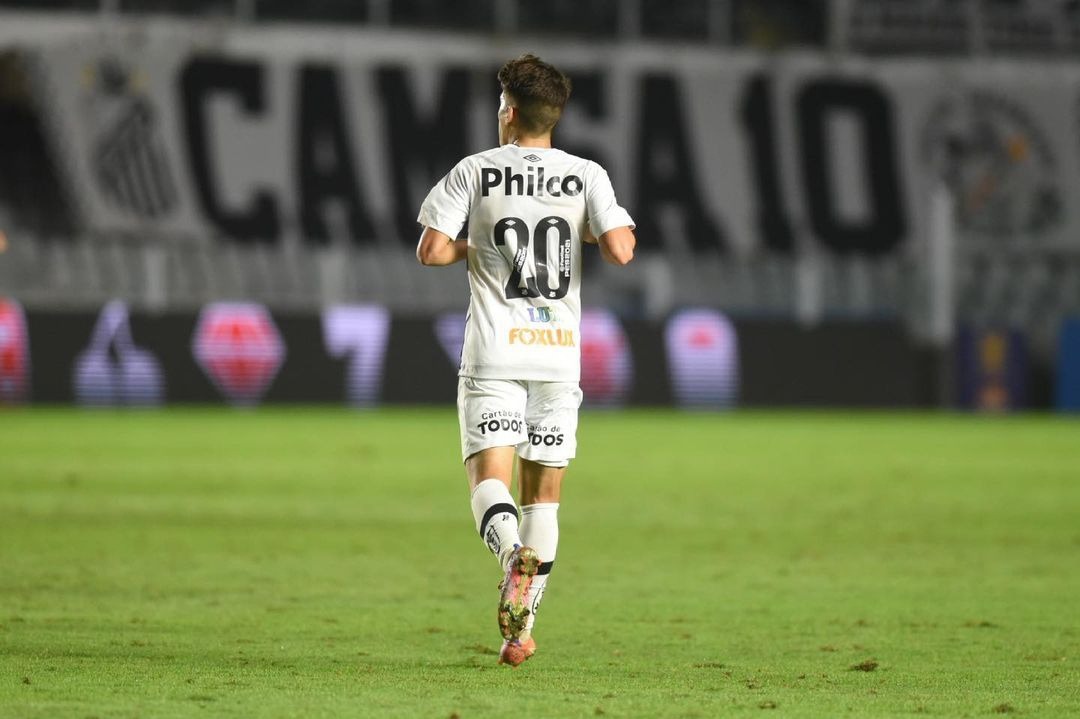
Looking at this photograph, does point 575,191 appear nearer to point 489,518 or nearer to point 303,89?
point 489,518

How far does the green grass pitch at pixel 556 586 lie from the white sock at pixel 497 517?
1.32 feet

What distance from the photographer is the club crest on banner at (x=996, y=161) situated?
36.0 meters

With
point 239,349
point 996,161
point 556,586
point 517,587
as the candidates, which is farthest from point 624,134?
point 517,587

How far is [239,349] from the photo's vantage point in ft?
84.6

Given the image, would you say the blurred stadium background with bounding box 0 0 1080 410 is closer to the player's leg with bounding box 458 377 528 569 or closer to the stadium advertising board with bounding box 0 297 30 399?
the stadium advertising board with bounding box 0 297 30 399

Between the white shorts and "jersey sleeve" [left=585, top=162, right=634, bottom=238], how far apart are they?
559 millimetres

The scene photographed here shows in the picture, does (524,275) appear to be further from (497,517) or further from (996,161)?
(996,161)

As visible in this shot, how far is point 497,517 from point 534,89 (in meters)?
1.45

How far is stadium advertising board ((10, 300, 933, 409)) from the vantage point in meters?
24.9

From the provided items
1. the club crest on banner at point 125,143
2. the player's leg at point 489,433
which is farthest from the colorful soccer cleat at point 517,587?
the club crest on banner at point 125,143

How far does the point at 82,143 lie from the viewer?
33156 mm

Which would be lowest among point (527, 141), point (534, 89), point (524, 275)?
point (524, 275)

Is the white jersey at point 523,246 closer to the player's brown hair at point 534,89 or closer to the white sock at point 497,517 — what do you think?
the player's brown hair at point 534,89

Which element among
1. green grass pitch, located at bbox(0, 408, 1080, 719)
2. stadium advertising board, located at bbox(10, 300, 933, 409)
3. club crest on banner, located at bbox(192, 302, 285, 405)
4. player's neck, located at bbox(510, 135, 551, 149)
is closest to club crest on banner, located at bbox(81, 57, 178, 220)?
stadium advertising board, located at bbox(10, 300, 933, 409)
